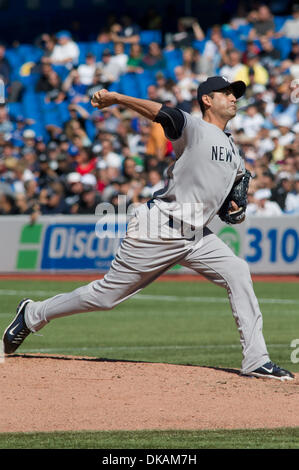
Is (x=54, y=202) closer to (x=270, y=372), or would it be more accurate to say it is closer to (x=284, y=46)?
(x=284, y=46)

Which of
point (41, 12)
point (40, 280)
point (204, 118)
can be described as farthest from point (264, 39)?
point (204, 118)

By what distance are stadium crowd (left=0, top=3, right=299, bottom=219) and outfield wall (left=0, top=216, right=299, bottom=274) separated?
41 centimetres

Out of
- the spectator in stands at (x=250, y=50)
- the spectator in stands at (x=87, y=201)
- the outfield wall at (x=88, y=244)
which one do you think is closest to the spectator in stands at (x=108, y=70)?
the spectator in stands at (x=250, y=50)

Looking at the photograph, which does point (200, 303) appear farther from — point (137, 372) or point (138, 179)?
point (137, 372)

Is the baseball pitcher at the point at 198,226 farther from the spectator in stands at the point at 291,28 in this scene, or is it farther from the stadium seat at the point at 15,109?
the stadium seat at the point at 15,109

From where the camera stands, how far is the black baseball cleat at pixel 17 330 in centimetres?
816

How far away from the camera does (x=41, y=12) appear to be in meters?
30.1

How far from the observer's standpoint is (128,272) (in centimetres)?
759

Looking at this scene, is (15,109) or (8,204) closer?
(8,204)

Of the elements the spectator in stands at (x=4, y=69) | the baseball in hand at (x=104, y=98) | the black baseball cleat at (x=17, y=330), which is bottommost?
the black baseball cleat at (x=17, y=330)

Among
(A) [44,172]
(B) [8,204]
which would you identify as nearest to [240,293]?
(B) [8,204]

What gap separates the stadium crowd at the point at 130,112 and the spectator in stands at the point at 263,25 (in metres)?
0.02

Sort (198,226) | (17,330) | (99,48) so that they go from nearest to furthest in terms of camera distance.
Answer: (198,226) < (17,330) < (99,48)

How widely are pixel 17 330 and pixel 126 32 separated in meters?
19.2
